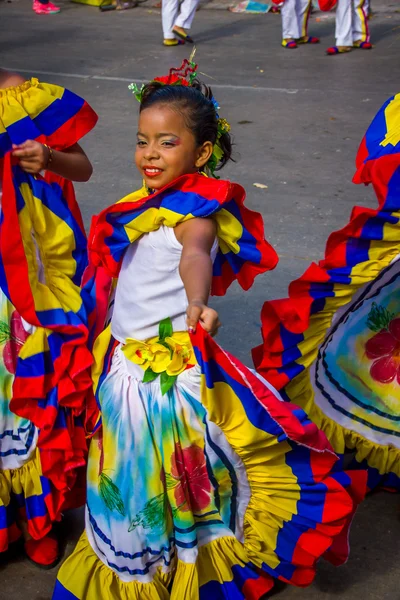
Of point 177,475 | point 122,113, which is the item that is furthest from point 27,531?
point 122,113

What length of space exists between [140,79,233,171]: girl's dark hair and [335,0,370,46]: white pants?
7.16m

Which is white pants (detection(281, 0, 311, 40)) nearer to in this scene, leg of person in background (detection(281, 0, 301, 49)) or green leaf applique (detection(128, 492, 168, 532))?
leg of person in background (detection(281, 0, 301, 49))

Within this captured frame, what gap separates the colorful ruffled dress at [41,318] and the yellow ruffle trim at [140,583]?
22 centimetres

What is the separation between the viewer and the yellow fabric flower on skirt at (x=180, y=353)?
81.0 inches

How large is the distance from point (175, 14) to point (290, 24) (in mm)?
1381

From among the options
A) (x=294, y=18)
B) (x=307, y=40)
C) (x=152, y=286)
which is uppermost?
(x=152, y=286)

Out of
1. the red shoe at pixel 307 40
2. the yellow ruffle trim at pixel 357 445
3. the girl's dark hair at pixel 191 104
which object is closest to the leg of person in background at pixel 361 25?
the red shoe at pixel 307 40

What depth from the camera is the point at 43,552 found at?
8.18 feet

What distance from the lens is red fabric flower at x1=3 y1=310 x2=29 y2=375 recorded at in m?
2.33

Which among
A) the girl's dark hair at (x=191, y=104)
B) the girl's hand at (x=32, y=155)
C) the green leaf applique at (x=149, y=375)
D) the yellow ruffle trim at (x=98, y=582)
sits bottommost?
the yellow ruffle trim at (x=98, y=582)

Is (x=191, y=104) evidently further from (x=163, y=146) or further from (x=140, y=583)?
(x=140, y=583)

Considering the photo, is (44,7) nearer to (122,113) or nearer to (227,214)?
(122,113)

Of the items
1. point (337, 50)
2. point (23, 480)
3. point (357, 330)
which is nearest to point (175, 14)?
point (337, 50)

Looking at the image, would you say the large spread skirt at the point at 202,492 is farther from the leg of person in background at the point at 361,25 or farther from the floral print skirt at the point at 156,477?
the leg of person in background at the point at 361,25
